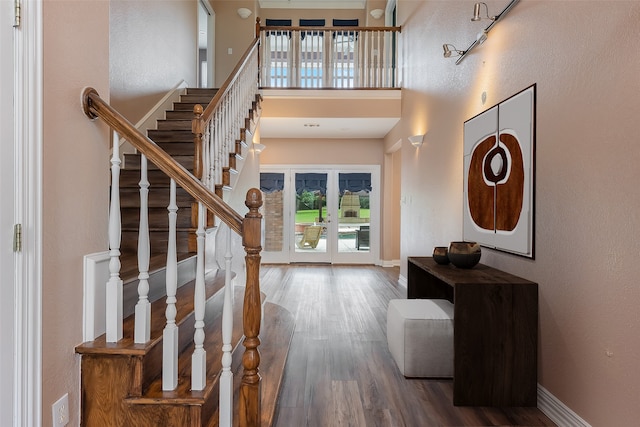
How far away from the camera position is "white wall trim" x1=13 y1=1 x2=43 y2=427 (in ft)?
4.42

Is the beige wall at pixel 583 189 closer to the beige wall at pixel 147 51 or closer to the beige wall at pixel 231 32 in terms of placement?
→ the beige wall at pixel 147 51

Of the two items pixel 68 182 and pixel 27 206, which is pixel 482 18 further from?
pixel 27 206

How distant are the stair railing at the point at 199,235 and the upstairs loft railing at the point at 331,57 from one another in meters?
4.34

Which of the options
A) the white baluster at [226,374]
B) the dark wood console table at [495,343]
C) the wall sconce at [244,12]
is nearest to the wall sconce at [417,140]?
the dark wood console table at [495,343]

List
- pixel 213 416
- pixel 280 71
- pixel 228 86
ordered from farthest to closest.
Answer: pixel 280 71
pixel 228 86
pixel 213 416

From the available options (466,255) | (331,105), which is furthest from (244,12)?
(466,255)

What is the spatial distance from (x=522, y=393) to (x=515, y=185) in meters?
1.26

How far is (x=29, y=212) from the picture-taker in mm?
1369

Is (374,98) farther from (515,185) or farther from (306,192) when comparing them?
(515,185)

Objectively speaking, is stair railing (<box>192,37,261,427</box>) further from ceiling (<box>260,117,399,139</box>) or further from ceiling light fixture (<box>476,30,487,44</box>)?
ceiling light fixture (<box>476,30,487,44</box>)

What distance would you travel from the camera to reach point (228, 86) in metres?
3.91

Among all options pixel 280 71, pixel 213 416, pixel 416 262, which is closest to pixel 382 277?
pixel 416 262

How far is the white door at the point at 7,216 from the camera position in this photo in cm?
130

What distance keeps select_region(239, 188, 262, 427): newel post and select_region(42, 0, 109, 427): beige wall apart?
70 cm
